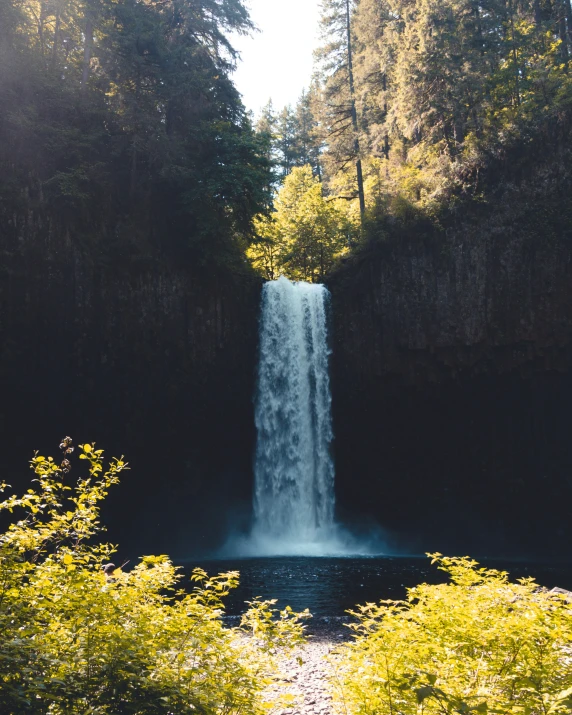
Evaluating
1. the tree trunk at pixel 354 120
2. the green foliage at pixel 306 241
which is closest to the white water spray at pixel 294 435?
the green foliage at pixel 306 241

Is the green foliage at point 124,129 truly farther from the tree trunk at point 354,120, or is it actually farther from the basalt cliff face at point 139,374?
the tree trunk at point 354,120

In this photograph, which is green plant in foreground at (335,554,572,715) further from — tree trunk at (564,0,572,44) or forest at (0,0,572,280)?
tree trunk at (564,0,572,44)

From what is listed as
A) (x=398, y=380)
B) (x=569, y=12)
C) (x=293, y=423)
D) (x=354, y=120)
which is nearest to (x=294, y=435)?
(x=293, y=423)

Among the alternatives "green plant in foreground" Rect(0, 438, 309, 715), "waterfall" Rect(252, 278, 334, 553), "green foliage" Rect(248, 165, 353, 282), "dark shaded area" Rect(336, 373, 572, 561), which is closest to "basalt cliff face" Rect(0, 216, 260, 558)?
"waterfall" Rect(252, 278, 334, 553)

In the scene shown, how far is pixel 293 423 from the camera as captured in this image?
71.6ft

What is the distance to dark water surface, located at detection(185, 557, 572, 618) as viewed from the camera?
12.8 metres

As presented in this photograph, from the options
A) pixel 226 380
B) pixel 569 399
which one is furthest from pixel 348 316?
pixel 569 399

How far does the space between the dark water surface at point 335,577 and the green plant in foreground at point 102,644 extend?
26.2 ft

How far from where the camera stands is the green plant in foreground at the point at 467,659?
12.5 feet

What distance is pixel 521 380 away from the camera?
69.1 feet

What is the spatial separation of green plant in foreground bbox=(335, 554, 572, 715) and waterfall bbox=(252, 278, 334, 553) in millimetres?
16380

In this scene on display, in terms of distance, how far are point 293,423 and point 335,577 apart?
291 inches

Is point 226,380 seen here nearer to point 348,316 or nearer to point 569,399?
point 348,316

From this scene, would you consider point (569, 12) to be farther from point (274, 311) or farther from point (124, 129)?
point (124, 129)
